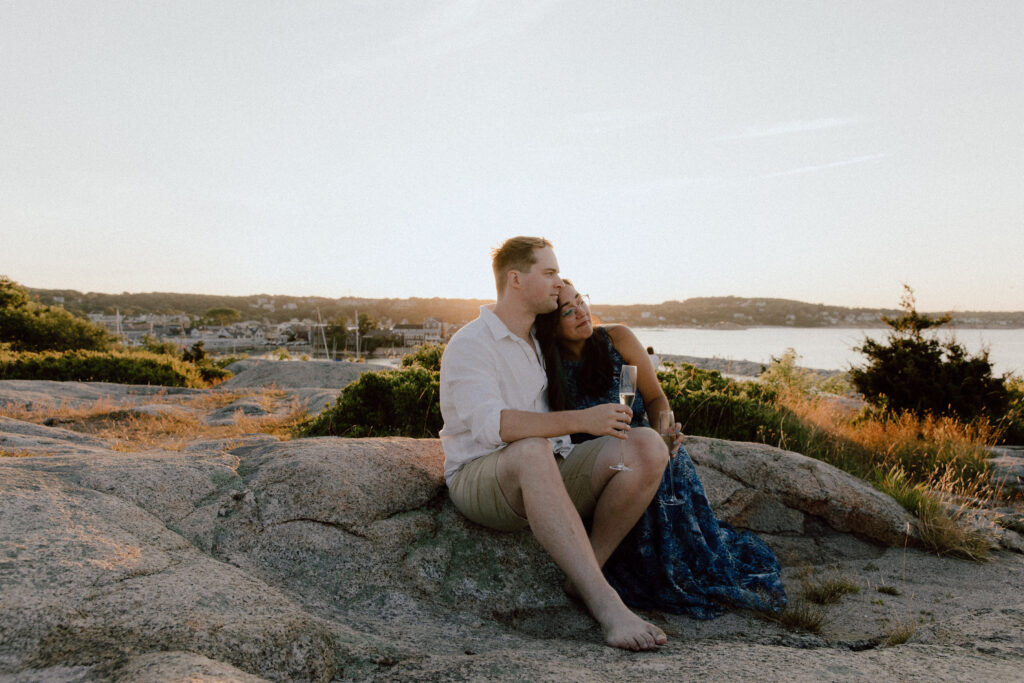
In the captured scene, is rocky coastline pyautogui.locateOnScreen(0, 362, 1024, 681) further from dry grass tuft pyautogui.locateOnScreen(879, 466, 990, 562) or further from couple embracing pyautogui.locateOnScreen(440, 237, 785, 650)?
couple embracing pyautogui.locateOnScreen(440, 237, 785, 650)

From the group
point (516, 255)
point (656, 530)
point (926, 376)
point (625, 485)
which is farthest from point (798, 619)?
point (926, 376)

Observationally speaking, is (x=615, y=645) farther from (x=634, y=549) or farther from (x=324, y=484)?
(x=324, y=484)

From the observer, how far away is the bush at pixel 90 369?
13.2 m

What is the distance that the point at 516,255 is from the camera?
3.74 metres

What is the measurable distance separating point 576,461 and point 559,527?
0.63m

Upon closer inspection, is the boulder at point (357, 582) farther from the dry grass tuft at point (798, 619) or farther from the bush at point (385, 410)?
the bush at point (385, 410)

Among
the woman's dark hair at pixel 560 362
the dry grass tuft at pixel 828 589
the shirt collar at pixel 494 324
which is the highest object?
the shirt collar at pixel 494 324

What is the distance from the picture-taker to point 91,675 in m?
1.96

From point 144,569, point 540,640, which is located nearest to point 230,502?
point 144,569

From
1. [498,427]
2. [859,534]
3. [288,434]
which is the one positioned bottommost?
[859,534]

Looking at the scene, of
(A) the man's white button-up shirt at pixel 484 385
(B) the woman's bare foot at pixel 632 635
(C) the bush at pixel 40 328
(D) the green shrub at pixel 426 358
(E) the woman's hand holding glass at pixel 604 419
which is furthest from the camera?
(C) the bush at pixel 40 328

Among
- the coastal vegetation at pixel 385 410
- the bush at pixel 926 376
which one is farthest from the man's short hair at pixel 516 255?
the bush at pixel 926 376

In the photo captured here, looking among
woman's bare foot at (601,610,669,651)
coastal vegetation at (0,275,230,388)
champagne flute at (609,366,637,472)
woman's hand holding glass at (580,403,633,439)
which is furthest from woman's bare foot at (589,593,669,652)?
coastal vegetation at (0,275,230,388)

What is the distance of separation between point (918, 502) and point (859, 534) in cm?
66
